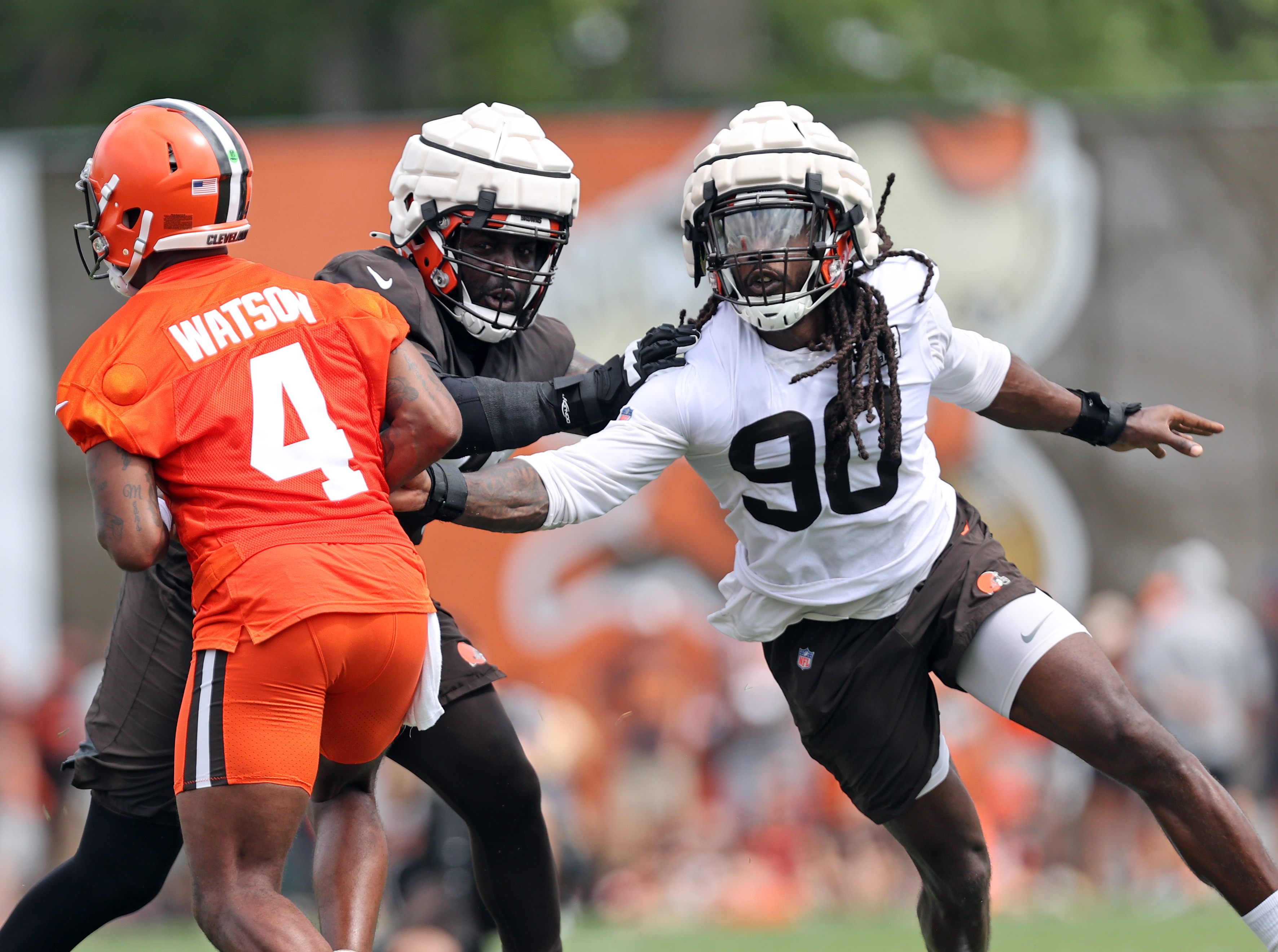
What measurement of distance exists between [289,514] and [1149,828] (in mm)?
7469

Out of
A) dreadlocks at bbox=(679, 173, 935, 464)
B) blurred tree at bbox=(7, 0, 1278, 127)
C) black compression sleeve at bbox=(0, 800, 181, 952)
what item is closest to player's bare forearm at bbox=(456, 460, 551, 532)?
dreadlocks at bbox=(679, 173, 935, 464)

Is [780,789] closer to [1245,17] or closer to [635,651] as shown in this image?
[635,651]

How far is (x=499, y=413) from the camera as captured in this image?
13.6ft

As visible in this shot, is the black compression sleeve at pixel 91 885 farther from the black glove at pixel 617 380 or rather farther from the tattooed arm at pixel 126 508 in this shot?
the black glove at pixel 617 380

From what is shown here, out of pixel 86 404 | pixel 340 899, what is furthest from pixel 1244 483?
pixel 86 404

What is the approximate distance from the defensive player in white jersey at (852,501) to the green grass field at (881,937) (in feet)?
11.0

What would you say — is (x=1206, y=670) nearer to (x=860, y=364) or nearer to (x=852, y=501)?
(x=852, y=501)

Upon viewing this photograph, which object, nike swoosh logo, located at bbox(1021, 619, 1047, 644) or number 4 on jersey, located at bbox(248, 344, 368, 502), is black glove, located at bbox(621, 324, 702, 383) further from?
nike swoosh logo, located at bbox(1021, 619, 1047, 644)

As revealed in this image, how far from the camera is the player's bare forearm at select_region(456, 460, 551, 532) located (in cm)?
393

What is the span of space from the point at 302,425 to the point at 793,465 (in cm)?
132

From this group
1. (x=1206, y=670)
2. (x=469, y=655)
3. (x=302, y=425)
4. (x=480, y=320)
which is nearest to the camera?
(x=302, y=425)

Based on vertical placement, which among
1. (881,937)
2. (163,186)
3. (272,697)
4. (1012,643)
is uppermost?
(163,186)

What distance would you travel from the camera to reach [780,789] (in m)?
9.55

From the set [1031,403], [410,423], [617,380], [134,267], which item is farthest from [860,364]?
[134,267]
